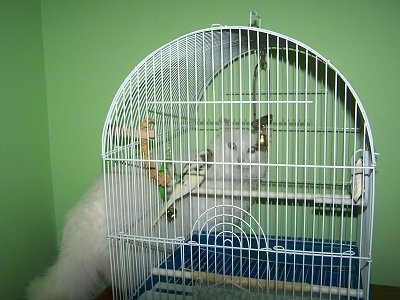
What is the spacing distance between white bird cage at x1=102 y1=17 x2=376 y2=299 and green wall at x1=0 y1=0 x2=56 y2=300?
1.54 feet

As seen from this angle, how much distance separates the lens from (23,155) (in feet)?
4.65

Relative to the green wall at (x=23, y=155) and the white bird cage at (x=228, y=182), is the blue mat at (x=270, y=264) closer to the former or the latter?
the white bird cage at (x=228, y=182)

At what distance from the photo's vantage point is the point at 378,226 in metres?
1.36

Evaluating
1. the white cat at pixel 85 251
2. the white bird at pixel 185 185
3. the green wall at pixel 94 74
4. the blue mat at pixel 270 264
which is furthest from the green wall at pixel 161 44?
the white bird at pixel 185 185

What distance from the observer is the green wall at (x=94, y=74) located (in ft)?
4.21

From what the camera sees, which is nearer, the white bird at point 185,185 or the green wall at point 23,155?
the white bird at point 185,185

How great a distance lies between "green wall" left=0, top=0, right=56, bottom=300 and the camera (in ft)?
4.33

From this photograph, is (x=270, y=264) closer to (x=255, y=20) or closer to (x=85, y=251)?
(x=85, y=251)

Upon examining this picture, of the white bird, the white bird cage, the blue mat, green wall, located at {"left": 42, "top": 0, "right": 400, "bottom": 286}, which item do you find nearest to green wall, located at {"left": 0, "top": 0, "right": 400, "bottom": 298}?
green wall, located at {"left": 42, "top": 0, "right": 400, "bottom": 286}

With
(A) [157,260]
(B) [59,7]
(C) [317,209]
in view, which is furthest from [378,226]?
(B) [59,7]

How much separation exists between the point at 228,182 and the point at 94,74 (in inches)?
30.4

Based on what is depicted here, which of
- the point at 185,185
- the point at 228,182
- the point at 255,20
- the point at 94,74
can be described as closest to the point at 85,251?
the point at 185,185

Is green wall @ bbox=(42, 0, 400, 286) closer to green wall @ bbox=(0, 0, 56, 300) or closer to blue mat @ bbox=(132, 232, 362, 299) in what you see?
green wall @ bbox=(0, 0, 56, 300)

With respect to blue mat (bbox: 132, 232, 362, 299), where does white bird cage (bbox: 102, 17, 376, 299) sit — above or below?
above
